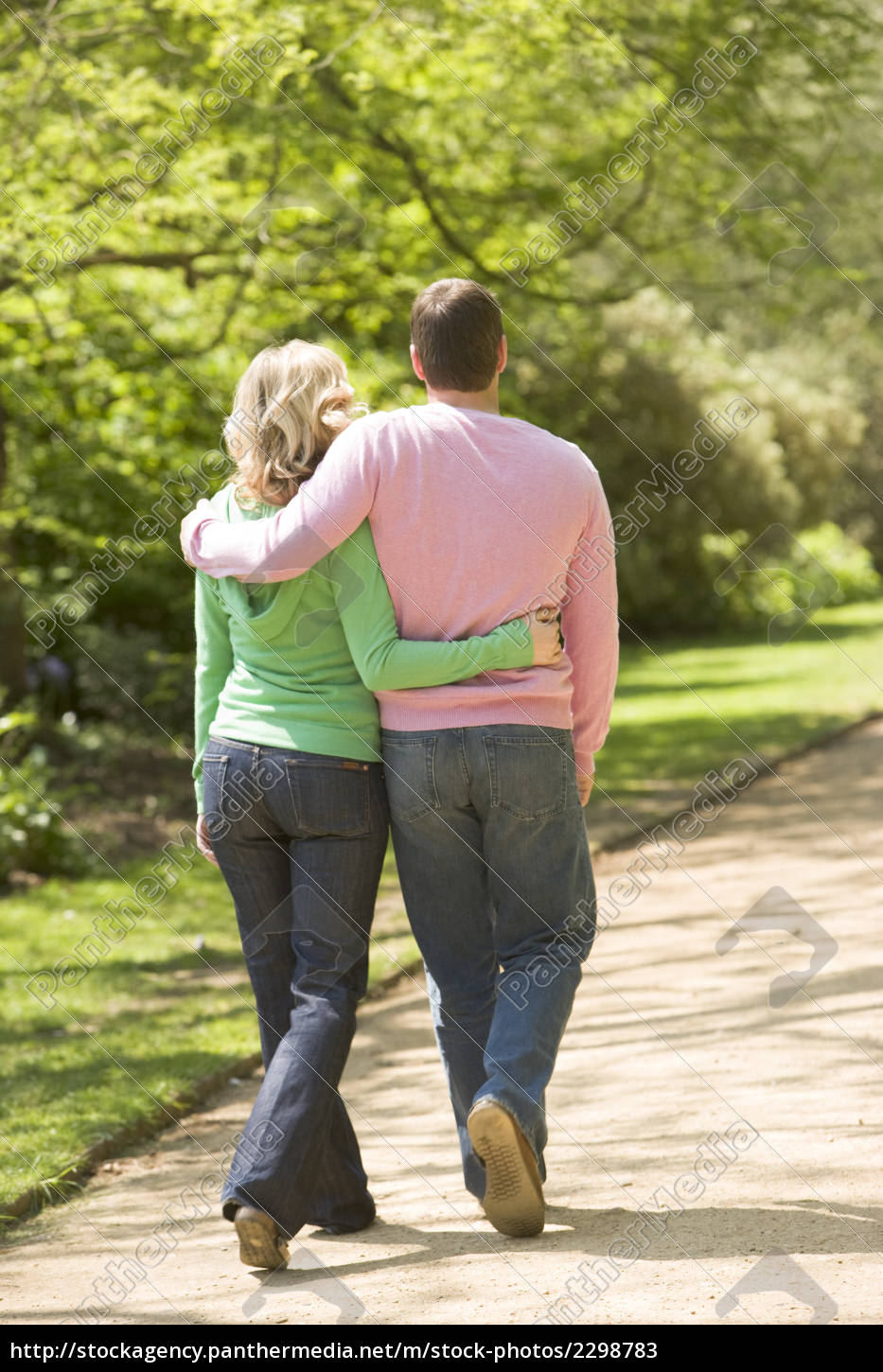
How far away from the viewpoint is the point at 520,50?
30.1 feet

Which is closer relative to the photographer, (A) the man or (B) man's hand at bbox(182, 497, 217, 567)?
(A) the man

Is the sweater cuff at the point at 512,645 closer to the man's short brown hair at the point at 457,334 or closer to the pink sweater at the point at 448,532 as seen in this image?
the pink sweater at the point at 448,532

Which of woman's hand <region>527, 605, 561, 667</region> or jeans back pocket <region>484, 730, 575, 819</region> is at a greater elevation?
woman's hand <region>527, 605, 561, 667</region>

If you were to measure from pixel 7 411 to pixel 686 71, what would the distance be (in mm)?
5543

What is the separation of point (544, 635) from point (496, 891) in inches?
22.7

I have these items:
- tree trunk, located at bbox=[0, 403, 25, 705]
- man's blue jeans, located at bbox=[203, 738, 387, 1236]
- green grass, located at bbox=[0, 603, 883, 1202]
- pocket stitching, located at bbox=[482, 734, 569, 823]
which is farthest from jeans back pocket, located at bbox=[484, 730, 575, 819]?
tree trunk, located at bbox=[0, 403, 25, 705]

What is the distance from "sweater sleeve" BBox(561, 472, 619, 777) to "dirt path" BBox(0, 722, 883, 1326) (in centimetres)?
107

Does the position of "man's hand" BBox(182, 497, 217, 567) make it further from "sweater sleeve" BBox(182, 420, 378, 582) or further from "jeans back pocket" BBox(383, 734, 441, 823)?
"jeans back pocket" BBox(383, 734, 441, 823)

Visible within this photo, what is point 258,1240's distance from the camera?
3.05m

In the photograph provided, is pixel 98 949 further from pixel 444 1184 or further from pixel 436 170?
pixel 436 170

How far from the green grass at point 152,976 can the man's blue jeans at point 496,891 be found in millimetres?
1540

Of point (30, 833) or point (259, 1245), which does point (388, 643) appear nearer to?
point (259, 1245)

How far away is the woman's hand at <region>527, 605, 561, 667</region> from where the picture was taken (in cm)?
313

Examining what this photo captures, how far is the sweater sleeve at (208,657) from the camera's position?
3270mm
